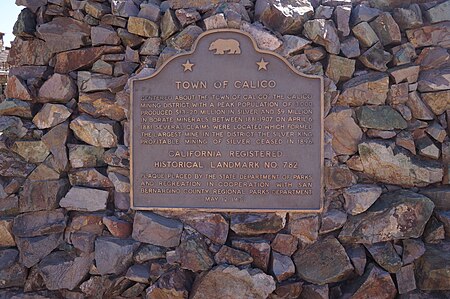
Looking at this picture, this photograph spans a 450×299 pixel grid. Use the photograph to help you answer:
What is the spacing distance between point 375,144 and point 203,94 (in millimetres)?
1507

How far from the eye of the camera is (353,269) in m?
3.23

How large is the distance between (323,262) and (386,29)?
2069mm

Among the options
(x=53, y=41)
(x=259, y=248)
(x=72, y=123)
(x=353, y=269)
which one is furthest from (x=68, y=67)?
(x=353, y=269)

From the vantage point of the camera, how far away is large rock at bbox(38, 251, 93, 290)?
340 cm

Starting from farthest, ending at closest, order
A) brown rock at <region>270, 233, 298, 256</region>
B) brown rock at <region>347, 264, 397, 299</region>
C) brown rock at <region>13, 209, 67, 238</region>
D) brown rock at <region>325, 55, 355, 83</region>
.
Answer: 1. brown rock at <region>13, 209, 67, 238</region>
2. brown rock at <region>325, 55, 355, 83</region>
3. brown rock at <region>270, 233, 298, 256</region>
4. brown rock at <region>347, 264, 397, 299</region>

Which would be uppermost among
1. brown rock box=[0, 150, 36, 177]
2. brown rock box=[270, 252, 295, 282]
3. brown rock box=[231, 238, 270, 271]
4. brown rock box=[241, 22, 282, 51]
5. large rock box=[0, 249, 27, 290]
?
brown rock box=[241, 22, 282, 51]

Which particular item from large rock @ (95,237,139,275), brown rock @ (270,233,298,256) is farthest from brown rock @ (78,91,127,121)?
brown rock @ (270,233,298,256)

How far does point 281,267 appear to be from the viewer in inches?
127

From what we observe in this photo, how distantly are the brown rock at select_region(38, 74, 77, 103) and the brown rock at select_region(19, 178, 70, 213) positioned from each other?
74 cm

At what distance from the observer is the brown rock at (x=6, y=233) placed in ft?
11.5

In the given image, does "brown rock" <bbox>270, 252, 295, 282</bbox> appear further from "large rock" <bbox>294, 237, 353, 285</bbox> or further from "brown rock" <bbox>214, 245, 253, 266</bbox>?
"brown rock" <bbox>214, 245, 253, 266</bbox>

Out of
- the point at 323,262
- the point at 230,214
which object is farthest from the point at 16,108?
the point at 323,262

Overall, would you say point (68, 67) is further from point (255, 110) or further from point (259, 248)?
point (259, 248)

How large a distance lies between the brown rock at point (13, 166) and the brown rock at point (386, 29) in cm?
330
